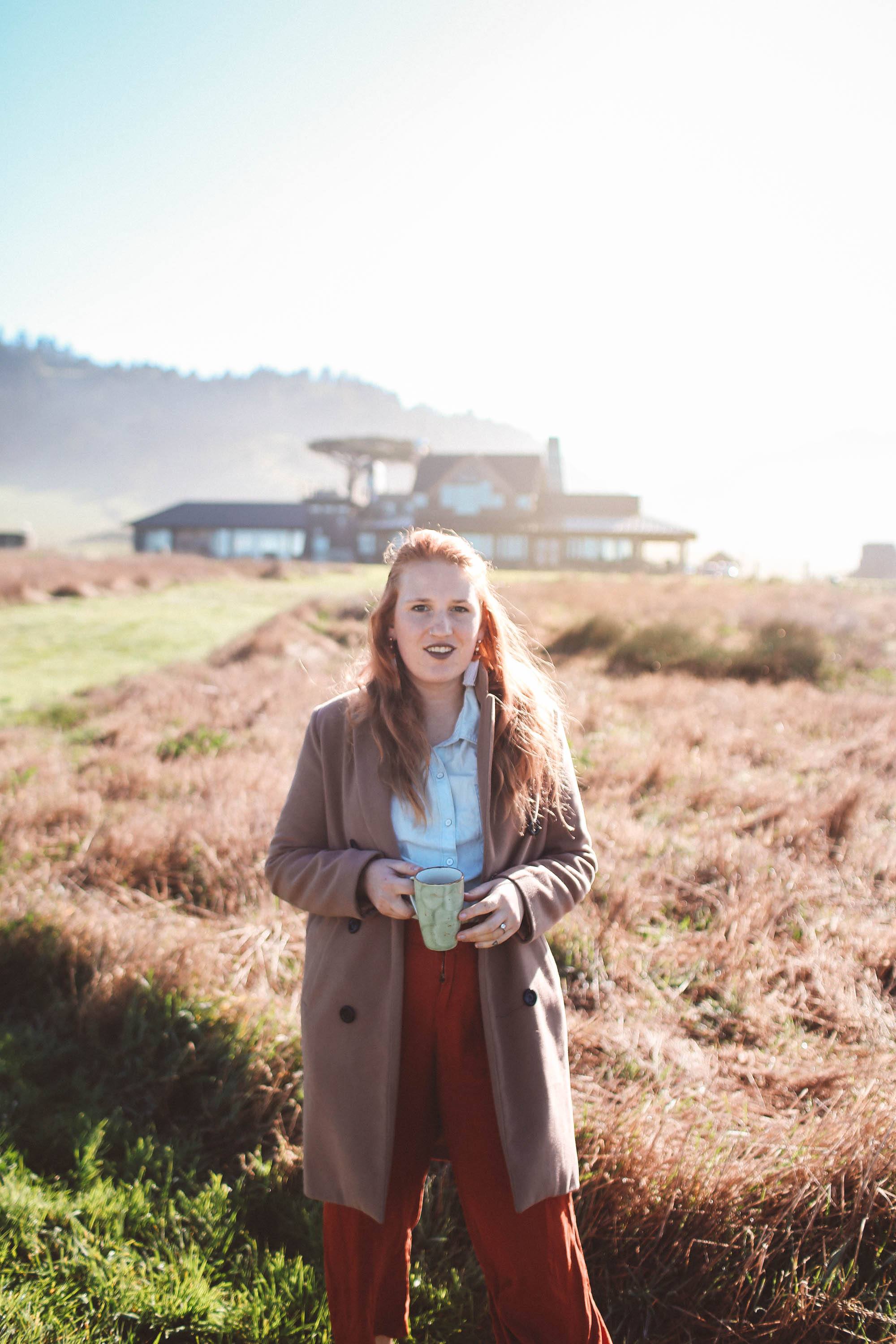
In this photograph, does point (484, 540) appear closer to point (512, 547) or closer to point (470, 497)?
point (512, 547)

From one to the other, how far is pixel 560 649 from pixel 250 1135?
997 centimetres

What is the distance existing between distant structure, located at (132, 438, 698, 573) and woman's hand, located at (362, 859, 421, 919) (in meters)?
38.1

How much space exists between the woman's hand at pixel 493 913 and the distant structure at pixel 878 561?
51655mm

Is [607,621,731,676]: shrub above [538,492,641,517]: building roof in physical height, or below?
below

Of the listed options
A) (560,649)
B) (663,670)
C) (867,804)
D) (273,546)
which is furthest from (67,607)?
(273,546)

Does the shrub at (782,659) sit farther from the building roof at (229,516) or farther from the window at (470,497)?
the building roof at (229,516)

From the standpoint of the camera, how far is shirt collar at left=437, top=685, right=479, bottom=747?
196cm

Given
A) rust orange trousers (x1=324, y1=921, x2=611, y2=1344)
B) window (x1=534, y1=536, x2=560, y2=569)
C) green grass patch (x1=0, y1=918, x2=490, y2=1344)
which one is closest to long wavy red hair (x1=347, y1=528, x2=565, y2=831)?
rust orange trousers (x1=324, y1=921, x2=611, y2=1344)

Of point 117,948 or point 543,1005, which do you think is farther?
point 117,948

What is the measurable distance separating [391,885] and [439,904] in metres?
0.15

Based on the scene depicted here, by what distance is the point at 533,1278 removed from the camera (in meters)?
1.73

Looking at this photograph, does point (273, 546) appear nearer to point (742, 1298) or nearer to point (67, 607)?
point (67, 607)

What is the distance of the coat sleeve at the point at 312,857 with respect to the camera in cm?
179

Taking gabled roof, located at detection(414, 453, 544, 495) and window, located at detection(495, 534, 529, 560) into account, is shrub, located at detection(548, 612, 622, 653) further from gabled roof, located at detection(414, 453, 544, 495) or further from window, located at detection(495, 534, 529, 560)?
gabled roof, located at detection(414, 453, 544, 495)
